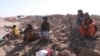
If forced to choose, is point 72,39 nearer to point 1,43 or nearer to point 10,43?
point 10,43

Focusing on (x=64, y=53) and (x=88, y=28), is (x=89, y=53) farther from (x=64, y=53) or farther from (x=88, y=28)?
(x=88, y=28)

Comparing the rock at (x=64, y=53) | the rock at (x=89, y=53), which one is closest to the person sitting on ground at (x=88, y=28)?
the rock at (x=64, y=53)

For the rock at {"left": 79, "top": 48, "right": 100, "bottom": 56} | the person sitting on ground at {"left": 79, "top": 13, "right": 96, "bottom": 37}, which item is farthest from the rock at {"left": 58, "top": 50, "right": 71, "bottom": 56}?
the person sitting on ground at {"left": 79, "top": 13, "right": 96, "bottom": 37}

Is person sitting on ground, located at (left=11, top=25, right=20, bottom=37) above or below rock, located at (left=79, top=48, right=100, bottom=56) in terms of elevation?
below

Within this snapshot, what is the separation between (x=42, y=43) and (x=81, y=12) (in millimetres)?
2479

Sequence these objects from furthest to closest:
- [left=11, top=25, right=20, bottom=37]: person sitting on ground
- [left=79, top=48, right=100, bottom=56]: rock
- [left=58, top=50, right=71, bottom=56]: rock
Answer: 1. [left=11, top=25, right=20, bottom=37]: person sitting on ground
2. [left=58, top=50, right=71, bottom=56]: rock
3. [left=79, top=48, right=100, bottom=56]: rock

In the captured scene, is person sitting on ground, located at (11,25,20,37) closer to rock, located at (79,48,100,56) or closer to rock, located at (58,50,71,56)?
rock, located at (58,50,71,56)

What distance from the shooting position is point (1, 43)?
1353 centimetres

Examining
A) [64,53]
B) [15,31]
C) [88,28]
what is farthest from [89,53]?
[15,31]

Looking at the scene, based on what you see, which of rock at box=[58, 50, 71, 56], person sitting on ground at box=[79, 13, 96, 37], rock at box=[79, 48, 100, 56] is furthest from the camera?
person sitting on ground at box=[79, 13, 96, 37]

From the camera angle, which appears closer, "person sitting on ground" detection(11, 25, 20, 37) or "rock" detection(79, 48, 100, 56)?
"rock" detection(79, 48, 100, 56)

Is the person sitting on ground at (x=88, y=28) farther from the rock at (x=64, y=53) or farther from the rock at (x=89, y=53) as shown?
the rock at (x=89, y=53)

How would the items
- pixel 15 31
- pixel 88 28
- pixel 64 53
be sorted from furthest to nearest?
pixel 15 31
pixel 88 28
pixel 64 53

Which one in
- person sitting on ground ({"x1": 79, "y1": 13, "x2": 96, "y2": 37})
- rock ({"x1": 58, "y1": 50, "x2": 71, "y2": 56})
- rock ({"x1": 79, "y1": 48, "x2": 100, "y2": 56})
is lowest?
rock ({"x1": 58, "y1": 50, "x2": 71, "y2": 56})
